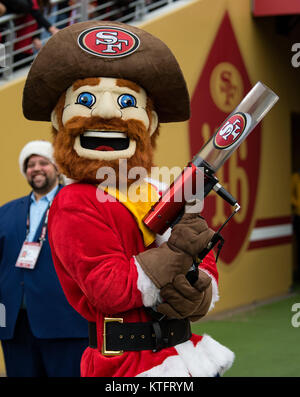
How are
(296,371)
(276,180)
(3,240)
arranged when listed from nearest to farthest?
(3,240) < (296,371) < (276,180)

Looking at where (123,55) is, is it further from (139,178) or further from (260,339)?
(260,339)

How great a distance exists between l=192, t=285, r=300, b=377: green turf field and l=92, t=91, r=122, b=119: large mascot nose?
3.10 meters

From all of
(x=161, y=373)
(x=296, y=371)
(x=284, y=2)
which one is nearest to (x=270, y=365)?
(x=296, y=371)

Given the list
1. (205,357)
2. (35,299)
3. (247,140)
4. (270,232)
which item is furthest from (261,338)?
(205,357)

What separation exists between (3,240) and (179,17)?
3.58m

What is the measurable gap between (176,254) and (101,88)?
2.36 ft

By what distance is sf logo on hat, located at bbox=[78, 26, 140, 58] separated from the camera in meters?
2.38

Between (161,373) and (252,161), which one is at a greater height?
(252,161)

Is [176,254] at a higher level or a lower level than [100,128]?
lower

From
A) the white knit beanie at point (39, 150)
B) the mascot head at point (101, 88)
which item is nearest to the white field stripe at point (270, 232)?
the white knit beanie at point (39, 150)

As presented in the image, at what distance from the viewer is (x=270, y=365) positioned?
509 centimetres

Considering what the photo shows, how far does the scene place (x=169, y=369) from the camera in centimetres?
222

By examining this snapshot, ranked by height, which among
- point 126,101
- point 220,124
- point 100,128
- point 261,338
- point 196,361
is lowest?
point 261,338

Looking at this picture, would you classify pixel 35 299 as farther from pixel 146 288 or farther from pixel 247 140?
pixel 247 140
